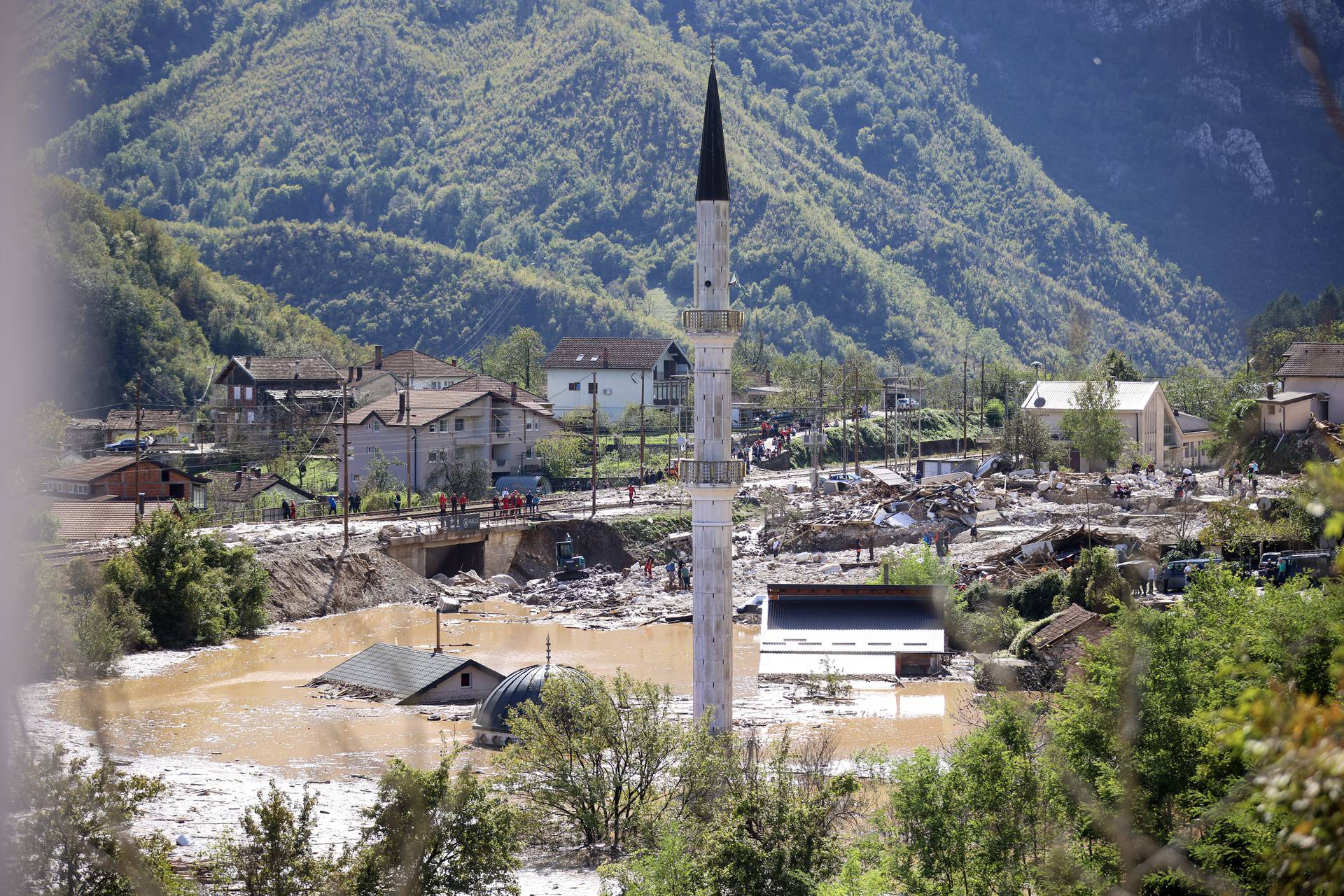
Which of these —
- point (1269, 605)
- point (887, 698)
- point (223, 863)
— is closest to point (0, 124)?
point (223, 863)

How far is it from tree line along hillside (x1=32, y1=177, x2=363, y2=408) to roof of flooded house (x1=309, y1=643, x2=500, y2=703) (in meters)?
32.5

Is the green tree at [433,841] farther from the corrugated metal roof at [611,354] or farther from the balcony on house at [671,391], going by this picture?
the balcony on house at [671,391]

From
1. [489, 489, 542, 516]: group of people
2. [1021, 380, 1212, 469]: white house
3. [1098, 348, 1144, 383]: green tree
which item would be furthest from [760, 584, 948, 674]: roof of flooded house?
[1098, 348, 1144, 383]: green tree

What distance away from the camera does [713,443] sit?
32344mm

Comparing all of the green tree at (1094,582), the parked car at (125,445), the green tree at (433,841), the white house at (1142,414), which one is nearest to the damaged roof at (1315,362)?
the white house at (1142,414)

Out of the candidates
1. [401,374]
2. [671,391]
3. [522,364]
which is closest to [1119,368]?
[671,391]

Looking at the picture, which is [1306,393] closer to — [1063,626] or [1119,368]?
[1119,368]

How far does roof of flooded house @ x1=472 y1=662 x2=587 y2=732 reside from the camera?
33.2 meters

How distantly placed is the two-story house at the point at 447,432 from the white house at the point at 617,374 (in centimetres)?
1835

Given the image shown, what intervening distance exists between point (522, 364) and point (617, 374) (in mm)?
21207

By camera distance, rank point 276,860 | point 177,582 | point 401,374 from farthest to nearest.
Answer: point 401,374, point 177,582, point 276,860

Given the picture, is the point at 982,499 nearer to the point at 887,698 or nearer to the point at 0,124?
the point at 887,698

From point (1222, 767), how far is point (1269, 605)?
360 cm

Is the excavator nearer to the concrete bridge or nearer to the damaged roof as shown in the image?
the concrete bridge
